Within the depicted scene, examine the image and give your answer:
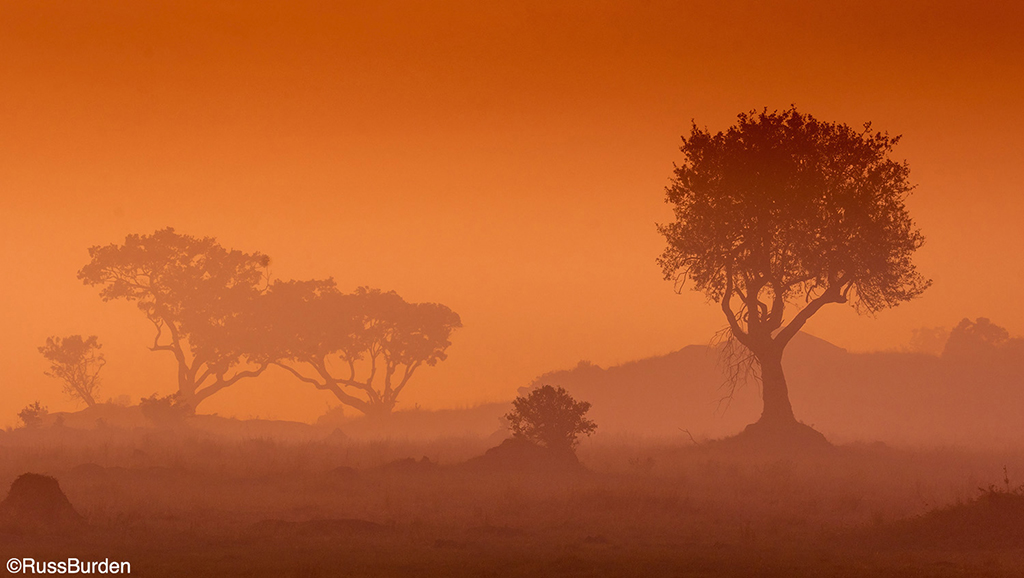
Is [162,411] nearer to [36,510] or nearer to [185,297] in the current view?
[185,297]

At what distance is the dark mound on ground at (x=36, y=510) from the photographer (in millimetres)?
19062

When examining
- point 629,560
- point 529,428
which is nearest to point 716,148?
point 529,428

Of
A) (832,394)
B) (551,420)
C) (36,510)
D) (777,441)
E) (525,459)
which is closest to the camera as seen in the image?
(36,510)

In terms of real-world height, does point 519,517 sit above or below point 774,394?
below

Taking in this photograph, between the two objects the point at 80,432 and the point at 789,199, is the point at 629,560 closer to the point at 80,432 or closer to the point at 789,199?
the point at 789,199

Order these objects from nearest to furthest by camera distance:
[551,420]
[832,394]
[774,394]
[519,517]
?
[519,517], [551,420], [774,394], [832,394]

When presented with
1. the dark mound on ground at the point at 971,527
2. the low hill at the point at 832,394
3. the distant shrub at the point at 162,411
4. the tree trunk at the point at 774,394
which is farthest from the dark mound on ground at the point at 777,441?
the distant shrub at the point at 162,411

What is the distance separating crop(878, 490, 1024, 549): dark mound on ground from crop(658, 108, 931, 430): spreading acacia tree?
20.2 meters

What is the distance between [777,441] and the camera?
133ft

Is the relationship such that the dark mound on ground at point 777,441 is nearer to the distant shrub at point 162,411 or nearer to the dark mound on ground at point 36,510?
the dark mound on ground at point 36,510

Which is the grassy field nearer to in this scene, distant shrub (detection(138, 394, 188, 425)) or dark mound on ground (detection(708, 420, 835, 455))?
dark mound on ground (detection(708, 420, 835, 455))

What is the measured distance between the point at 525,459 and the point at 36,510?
16133 millimetres

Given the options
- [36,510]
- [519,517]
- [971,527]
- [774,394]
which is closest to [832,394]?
[774,394]

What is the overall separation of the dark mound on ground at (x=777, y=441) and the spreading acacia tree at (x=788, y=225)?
0.30 metres
